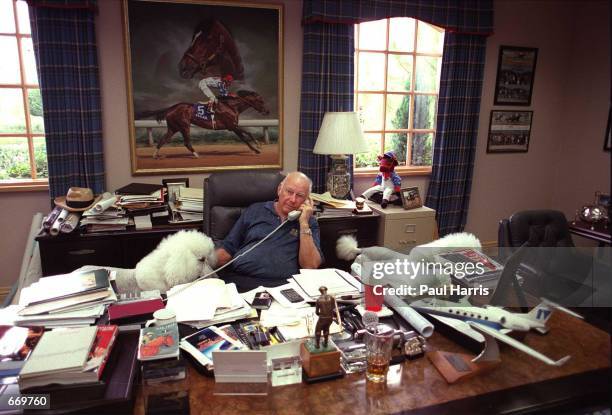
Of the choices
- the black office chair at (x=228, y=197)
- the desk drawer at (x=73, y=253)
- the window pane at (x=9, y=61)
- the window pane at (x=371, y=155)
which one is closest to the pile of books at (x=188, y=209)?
the black office chair at (x=228, y=197)

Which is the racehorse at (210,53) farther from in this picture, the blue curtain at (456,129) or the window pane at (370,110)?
the blue curtain at (456,129)

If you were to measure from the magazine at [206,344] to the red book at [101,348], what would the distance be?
0.57 feet

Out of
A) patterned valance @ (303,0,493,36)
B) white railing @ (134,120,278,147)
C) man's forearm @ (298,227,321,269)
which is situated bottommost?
man's forearm @ (298,227,321,269)

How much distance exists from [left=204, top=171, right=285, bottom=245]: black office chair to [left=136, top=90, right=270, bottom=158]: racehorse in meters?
0.68

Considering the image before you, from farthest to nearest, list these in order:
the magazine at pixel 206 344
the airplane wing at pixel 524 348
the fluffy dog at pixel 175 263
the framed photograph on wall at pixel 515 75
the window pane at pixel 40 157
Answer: the framed photograph on wall at pixel 515 75 < the window pane at pixel 40 157 < the fluffy dog at pixel 175 263 < the magazine at pixel 206 344 < the airplane wing at pixel 524 348

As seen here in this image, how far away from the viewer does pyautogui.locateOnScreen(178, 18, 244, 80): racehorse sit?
9.11 ft

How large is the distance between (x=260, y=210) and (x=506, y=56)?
261 cm

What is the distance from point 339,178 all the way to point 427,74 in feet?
4.31

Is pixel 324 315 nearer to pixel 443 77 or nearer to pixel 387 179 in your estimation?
pixel 387 179

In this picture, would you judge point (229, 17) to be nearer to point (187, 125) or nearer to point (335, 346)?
point (187, 125)

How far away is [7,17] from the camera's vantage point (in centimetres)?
257

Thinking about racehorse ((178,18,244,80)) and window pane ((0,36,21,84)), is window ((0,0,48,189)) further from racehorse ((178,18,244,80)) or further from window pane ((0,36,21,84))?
racehorse ((178,18,244,80))

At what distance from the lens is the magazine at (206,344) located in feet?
3.51

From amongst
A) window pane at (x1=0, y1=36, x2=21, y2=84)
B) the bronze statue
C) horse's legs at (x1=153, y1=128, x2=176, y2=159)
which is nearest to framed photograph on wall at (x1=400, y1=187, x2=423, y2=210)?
horse's legs at (x1=153, y1=128, x2=176, y2=159)
